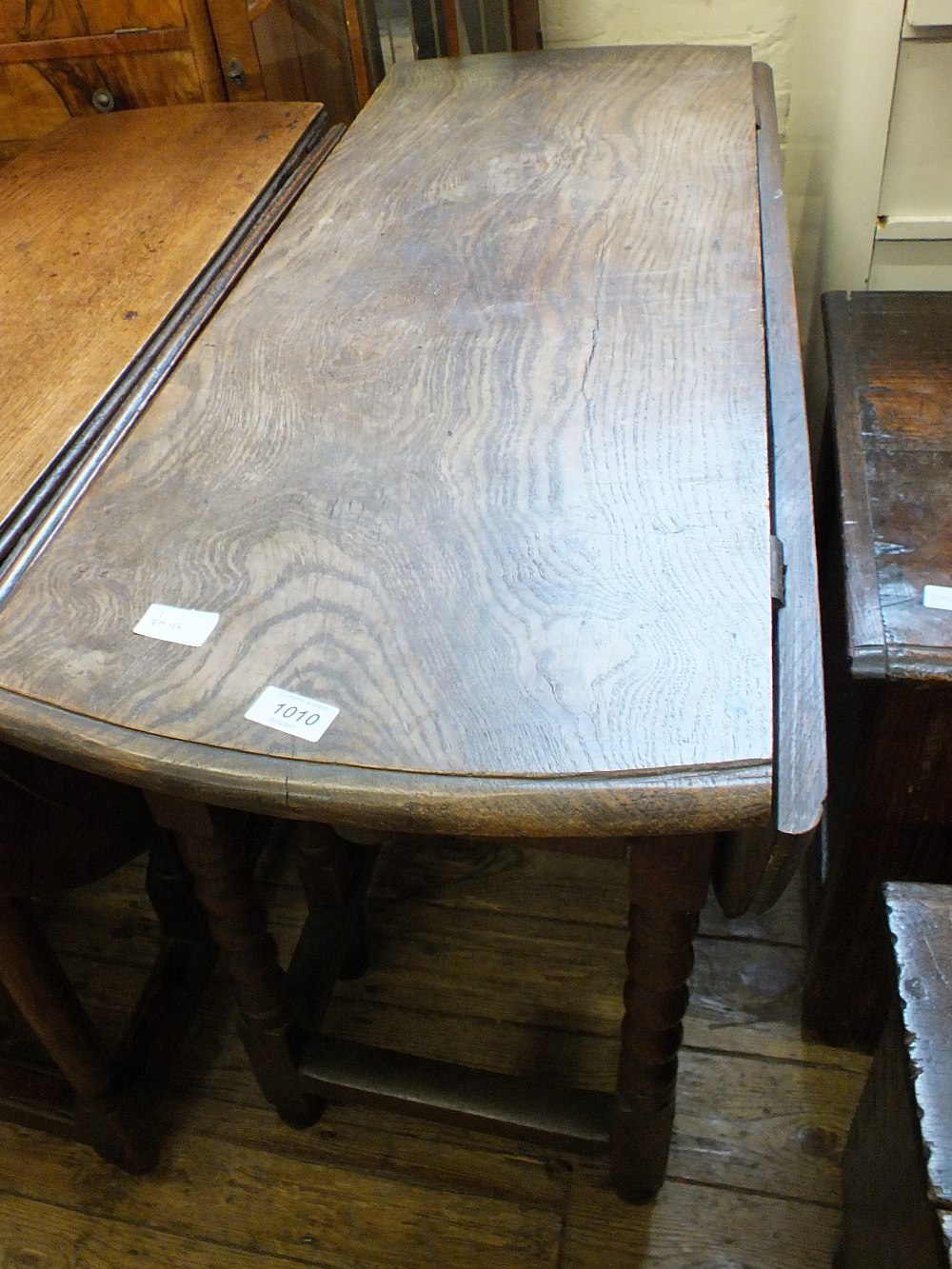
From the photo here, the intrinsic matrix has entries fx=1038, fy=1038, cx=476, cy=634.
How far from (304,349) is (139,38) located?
0.85 meters

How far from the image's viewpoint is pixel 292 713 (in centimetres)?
68

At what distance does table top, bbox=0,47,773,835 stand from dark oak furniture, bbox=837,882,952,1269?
299mm

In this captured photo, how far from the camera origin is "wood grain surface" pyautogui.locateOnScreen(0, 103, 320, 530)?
1000 millimetres

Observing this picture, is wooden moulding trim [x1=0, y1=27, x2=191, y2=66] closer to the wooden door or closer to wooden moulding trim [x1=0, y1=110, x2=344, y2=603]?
the wooden door

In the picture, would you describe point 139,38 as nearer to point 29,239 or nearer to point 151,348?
point 29,239

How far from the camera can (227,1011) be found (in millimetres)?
1437

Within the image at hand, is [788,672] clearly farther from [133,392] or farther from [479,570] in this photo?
[133,392]

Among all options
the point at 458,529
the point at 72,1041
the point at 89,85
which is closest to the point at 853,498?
the point at 458,529

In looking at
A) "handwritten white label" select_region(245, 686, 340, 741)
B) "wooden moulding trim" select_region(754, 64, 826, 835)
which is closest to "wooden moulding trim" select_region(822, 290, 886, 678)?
"wooden moulding trim" select_region(754, 64, 826, 835)

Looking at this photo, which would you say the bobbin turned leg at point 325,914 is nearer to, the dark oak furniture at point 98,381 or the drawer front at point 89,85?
the dark oak furniture at point 98,381

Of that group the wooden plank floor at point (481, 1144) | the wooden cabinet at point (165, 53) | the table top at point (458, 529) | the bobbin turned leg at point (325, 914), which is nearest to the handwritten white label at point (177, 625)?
the table top at point (458, 529)

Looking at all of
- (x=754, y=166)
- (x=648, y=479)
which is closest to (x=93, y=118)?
(x=754, y=166)

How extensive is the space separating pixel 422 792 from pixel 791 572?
0.33m

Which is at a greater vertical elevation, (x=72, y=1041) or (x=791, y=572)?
(x=791, y=572)
